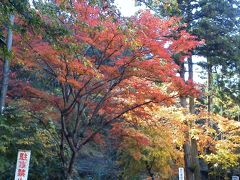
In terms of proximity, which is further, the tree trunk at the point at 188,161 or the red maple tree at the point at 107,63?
the tree trunk at the point at 188,161

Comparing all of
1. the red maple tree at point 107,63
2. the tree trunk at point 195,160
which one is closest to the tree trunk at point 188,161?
the tree trunk at point 195,160

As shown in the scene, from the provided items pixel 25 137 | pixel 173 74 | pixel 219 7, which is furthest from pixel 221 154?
pixel 25 137

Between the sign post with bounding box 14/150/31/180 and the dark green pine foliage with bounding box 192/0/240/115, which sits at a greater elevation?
the dark green pine foliage with bounding box 192/0/240/115

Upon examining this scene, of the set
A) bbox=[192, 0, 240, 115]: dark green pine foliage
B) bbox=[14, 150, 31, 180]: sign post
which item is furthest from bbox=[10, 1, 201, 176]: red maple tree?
bbox=[192, 0, 240, 115]: dark green pine foliage

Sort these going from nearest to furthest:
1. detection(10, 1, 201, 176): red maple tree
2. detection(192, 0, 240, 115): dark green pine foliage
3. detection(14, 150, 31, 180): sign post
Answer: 1. detection(14, 150, 31, 180): sign post
2. detection(10, 1, 201, 176): red maple tree
3. detection(192, 0, 240, 115): dark green pine foliage

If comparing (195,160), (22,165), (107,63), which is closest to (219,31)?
(195,160)

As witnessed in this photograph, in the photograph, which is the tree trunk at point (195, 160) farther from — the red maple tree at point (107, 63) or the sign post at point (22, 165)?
the sign post at point (22, 165)

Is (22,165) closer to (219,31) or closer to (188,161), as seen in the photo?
(188,161)

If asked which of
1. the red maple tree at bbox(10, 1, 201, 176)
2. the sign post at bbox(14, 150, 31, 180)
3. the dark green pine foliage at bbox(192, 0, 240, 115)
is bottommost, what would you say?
the sign post at bbox(14, 150, 31, 180)

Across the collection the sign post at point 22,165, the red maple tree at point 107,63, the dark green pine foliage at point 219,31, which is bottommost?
the sign post at point 22,165

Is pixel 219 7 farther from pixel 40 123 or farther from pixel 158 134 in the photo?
pixel 40 123

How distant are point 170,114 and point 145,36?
7.05 metres

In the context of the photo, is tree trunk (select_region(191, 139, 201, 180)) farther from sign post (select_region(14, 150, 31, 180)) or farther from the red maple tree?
sign post (select_region(14, 150, 31, 180))

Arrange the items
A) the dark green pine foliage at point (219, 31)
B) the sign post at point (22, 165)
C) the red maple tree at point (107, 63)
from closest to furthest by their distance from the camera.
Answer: the sign post at point (22, 165) → the red maple tree at point (107, 63) → the dark green pine foliage at point (219, 31)
